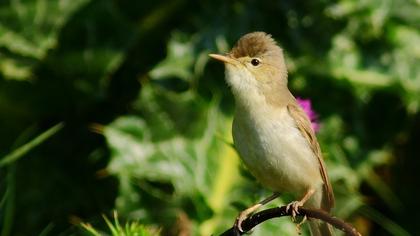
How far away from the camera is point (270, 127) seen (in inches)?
120

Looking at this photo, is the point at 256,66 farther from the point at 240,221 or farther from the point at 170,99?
the point at 170,99

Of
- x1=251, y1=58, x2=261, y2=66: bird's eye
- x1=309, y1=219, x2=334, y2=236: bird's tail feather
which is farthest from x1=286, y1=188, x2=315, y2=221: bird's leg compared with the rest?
x1=251, y1=58, x2=261, y2=66: bird's eye

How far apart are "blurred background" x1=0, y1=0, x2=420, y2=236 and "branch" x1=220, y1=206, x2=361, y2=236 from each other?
3.65 ft

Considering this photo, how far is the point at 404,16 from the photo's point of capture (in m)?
4.35

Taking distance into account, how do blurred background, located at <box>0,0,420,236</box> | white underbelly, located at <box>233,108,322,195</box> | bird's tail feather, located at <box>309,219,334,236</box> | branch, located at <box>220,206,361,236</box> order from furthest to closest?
blurred background, located at <box>0,0,420,236</box>
bird's tail feather, located at <box>309,219,334,236</box>
white underbelly, located at <box>233,108,322,195</box>
branch, located at <box>220,206,361,236</box>

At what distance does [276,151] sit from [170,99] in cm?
132

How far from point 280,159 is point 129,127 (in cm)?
133

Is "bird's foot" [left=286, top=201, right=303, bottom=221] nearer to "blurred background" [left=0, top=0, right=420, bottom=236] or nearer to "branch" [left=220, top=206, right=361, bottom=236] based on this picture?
"branch" [left=220, top=206, right=361, bottom=236]

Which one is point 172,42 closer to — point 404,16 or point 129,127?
point 129,127

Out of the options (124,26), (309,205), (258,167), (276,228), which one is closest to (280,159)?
(258,167)

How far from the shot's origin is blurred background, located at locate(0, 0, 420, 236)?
13.9 ft

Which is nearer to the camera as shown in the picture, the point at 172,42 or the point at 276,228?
the point at 276,228

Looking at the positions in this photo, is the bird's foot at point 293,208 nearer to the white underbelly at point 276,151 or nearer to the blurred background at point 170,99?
the white underbelly at point 276,151

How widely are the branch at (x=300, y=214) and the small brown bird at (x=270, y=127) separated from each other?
6 centimetres
